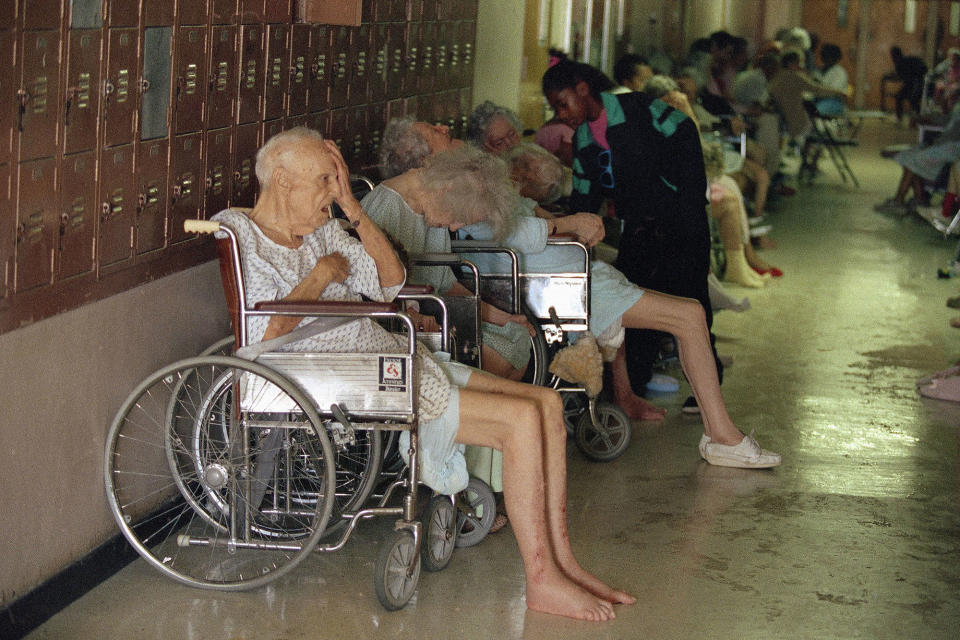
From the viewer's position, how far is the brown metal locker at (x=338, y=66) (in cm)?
423

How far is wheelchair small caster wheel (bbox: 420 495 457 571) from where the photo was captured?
124 inches

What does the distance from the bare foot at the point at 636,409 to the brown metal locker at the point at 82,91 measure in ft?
8.14

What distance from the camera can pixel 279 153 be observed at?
119 inches

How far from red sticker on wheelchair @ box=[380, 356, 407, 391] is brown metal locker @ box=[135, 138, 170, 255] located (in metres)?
0.72

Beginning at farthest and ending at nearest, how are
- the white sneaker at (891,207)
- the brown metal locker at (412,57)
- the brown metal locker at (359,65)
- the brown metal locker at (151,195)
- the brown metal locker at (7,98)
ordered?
the white sneaker at (891,207) → the brown metal locker at (412,57) → the brown metal locker at (359,65) → the brown metal locker at (151,195) → the brown metal locker at (7,98)

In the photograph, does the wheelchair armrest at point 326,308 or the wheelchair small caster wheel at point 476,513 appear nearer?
the wheelchair armrest at point 326,308

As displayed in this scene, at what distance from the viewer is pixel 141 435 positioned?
3242mm

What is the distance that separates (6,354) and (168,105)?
855 mm

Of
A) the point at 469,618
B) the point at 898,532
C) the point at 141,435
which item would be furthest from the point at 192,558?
the point at 898,532

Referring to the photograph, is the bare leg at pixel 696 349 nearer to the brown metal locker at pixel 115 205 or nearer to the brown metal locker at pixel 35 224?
the brown metal locker at pixel 115 205

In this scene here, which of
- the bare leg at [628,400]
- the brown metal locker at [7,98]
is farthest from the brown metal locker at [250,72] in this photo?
the bare leg at [628,400]

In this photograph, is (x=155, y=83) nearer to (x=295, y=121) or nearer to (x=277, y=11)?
(x=277, y=11)

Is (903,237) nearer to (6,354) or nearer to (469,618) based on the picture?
(469,618)

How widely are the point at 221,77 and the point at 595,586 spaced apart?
1682 millimetres
